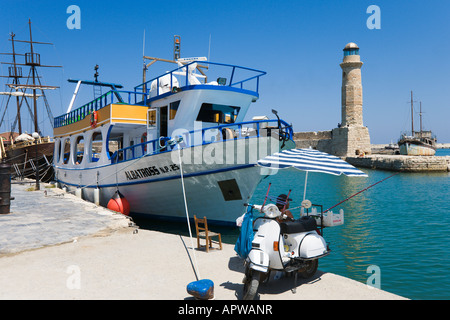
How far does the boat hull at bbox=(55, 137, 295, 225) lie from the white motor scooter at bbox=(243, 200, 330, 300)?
4.18 meters

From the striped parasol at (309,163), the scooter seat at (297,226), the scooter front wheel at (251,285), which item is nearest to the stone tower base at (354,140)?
the striped parasol at (309,163)

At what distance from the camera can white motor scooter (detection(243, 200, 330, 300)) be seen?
16.1 feet

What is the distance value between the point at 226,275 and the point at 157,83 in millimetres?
8697

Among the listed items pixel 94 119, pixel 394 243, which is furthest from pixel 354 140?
pixel 94 119

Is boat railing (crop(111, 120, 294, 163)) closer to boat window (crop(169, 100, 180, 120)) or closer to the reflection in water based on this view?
boat window (crop(169, 100, 180, 120))

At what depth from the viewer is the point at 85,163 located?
1563cm

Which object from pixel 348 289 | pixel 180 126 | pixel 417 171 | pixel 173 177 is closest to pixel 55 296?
pixel 348 289

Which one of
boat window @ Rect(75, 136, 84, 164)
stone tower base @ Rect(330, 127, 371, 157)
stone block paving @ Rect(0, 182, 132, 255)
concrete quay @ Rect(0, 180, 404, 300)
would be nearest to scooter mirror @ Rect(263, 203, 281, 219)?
concrete quay @ Rect(0, 180, 404, 300)

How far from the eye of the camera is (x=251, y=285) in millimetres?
4820

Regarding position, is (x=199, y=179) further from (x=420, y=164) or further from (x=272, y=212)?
(x=420, y=164)

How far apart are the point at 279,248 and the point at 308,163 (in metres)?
1.91

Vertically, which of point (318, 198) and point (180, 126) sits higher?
point (180, 126)

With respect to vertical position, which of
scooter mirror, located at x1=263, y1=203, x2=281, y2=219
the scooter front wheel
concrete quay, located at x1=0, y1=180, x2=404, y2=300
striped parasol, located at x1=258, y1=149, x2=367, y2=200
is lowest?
concrete quay, located at x1=0, y1=180, x2=404, y2=300
